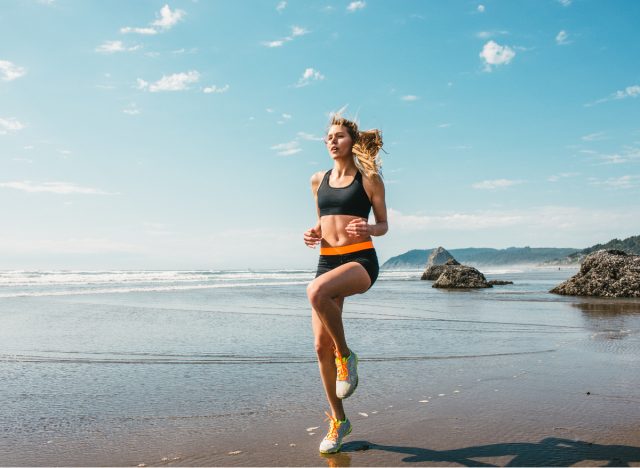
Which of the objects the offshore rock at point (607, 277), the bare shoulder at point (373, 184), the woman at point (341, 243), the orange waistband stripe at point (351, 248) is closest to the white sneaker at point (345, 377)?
the woman at point (341, 243)

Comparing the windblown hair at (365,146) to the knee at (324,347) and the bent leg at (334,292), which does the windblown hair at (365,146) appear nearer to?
the bent leg at (334,292)

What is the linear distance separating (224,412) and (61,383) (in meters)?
2.26

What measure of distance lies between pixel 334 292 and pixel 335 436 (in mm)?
985

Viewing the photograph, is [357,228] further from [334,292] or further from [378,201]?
[334,292]

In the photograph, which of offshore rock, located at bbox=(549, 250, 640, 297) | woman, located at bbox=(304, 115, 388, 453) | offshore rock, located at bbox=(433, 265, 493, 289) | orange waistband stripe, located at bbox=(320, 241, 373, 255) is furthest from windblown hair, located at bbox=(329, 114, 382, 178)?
offshore rock, located at bbox=(433, 265, 493, 289)

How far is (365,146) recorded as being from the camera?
4.16 meters

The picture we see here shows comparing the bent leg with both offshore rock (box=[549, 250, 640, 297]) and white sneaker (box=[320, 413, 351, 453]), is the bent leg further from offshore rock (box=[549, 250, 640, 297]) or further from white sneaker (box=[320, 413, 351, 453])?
offshore rock (box=[549, 250, 640, 297])

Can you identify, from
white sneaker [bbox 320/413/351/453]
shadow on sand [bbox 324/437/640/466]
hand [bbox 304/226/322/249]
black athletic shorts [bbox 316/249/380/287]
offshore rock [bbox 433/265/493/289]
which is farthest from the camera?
offshore rock [bbox 433/265/493/289]

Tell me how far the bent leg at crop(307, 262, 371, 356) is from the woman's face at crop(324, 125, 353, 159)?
95cm

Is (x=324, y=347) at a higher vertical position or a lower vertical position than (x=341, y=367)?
higher

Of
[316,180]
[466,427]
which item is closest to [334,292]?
[316,180]

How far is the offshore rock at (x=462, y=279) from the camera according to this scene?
80.4 ft

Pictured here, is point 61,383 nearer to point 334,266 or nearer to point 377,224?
point 334,266

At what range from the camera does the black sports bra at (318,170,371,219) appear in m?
3.98
